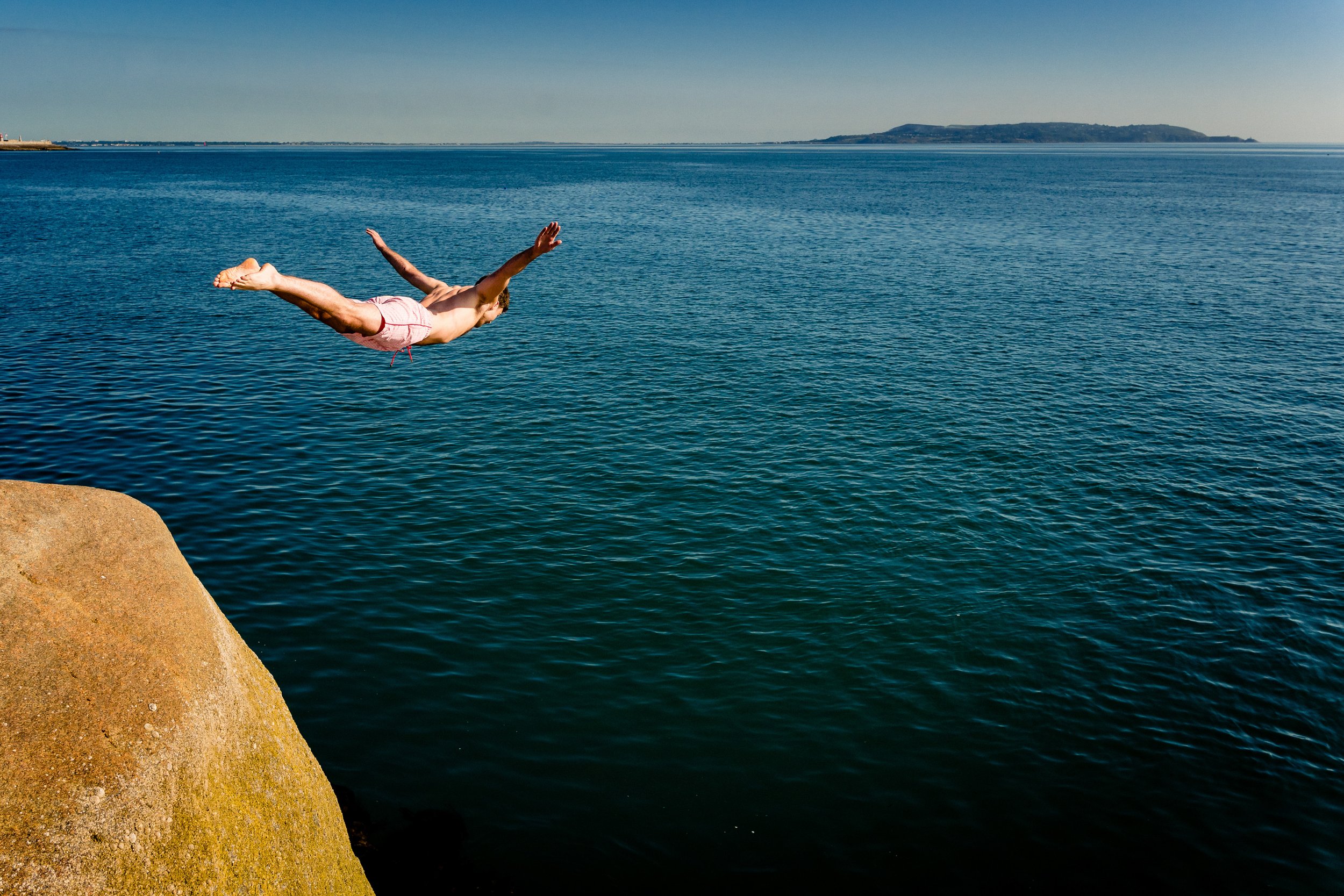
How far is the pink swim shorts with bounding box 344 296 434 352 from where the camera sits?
11.2 meters

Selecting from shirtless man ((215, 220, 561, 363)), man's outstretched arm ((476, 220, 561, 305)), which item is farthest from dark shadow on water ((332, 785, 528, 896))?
man's outstretched arm ((476, 220, 561, 305))

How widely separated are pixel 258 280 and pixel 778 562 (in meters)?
18.3

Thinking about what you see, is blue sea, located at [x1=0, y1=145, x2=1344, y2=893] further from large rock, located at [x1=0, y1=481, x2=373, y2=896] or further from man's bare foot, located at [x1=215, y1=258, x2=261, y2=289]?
man's bare foot, located at [x1=215, y1=258, x2=261, y2=289]

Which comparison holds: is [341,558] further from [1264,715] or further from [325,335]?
[325,335]

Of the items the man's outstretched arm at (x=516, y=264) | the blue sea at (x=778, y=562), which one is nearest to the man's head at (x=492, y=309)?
the man's outstretched arm at (x=516, y=264)

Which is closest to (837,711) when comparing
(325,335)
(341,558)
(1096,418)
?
(341,558)

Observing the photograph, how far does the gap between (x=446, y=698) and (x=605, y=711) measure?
3501mm

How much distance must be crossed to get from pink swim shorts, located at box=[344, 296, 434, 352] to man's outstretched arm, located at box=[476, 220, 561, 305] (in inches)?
34.3

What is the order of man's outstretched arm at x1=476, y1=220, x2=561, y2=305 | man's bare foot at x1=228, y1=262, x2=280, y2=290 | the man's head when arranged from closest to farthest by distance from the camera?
man's bare foot at x1=228, y1=262, x2=280, y2=290 → man's outstretched arm at x1=476, y1=220, x2=561, y2=305 → the man's head

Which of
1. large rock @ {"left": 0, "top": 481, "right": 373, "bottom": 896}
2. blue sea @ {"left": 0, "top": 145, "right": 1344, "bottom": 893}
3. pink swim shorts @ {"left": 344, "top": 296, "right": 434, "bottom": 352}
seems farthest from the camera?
blue sea @ {"left": 0, "top": 145, "right": 1344, "bottom": 893}

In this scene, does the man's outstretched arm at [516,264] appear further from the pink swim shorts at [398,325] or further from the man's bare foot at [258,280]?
the man's bare foot at [258,280]

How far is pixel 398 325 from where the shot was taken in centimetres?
1132

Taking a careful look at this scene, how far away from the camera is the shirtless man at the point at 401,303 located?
30.0ft

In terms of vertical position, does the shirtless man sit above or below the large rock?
above
